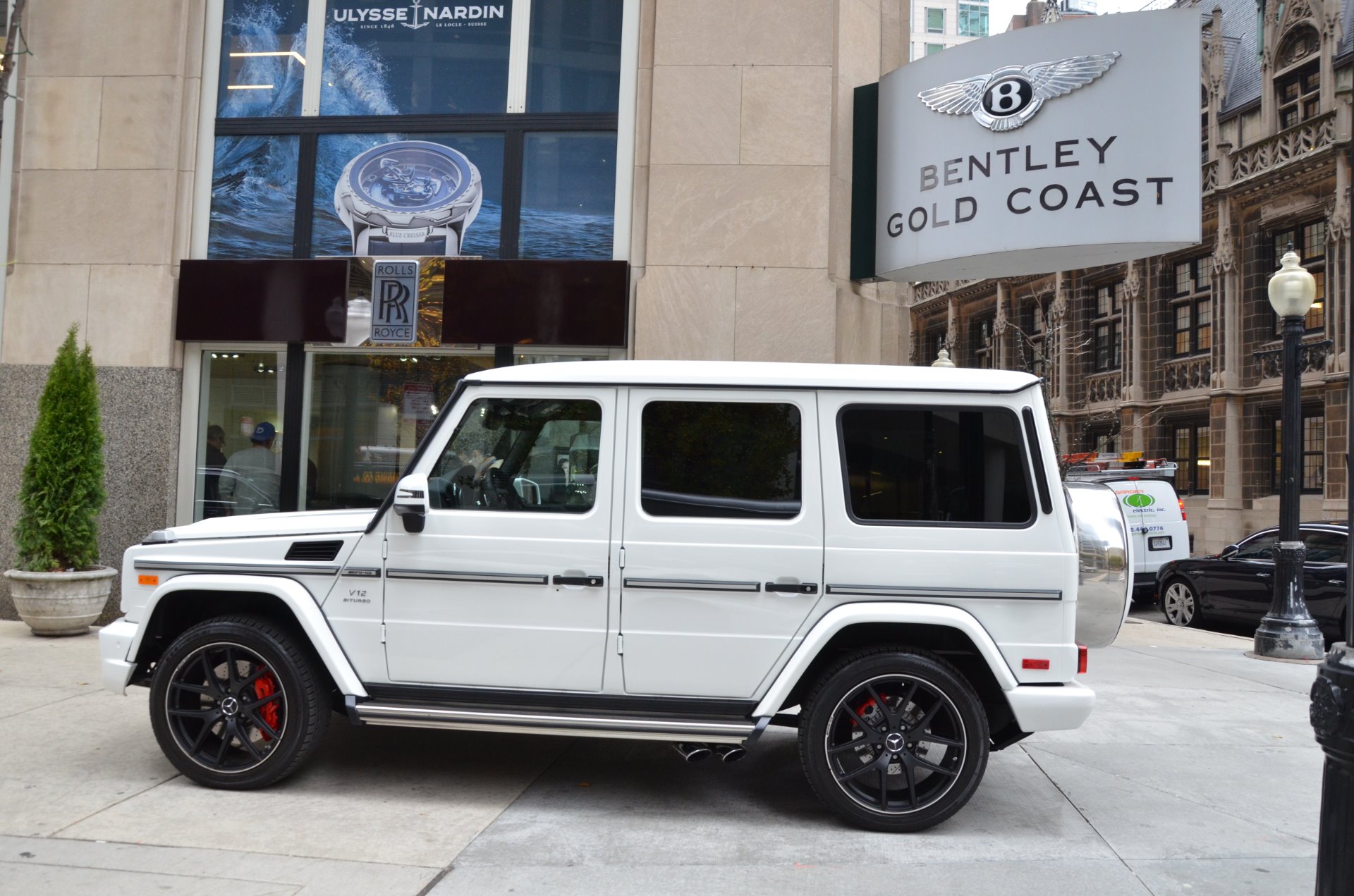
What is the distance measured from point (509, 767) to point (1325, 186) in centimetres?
3016

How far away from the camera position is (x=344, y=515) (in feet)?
17.4

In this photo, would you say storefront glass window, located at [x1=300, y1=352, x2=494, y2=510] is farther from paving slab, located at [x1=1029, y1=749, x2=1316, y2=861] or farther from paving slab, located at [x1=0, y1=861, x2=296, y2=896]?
paving slab, located at [x1=1029, y1=749, x2=1316, y2=861]

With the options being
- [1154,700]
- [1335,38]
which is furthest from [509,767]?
[1335,38]

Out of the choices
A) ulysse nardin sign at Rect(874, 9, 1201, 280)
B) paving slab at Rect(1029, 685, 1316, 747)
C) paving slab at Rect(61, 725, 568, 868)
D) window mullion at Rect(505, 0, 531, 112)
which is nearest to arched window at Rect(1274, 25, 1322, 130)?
ulysse nardin sign at Rect(874, 9, 1201, 280)

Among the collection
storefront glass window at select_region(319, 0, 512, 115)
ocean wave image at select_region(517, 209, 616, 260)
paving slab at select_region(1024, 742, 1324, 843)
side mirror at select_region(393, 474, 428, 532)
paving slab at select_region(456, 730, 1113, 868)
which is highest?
storefront glass window at select_region(319, 0, 512, 115)

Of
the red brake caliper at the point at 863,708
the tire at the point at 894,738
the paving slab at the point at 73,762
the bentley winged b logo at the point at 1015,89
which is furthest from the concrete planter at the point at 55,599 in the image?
the bentley winged b logo at the point at 1015,89

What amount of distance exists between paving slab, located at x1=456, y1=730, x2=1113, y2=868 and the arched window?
30.4 metres

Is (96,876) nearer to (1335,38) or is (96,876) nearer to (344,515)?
(344,515)

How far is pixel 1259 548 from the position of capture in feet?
49.2

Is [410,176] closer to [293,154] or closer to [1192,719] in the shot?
[293,154]

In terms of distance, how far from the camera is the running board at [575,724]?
4.71 meters

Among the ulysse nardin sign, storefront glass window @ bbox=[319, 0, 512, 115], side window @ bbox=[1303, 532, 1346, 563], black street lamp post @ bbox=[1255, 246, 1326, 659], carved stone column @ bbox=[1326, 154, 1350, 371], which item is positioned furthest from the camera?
carved stone column @ bbox=[1326, 154, 1350, 371]

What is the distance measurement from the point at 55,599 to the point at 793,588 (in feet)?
23.9

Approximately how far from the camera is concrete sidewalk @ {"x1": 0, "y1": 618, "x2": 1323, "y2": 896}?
13.5 feet
